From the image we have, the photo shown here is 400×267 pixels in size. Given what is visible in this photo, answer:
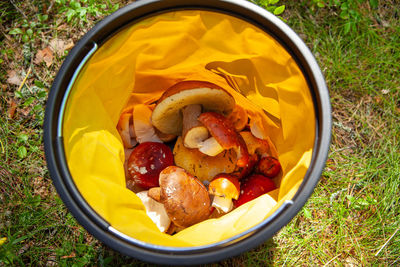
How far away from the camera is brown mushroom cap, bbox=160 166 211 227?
1489mm

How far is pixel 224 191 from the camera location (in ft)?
5.34

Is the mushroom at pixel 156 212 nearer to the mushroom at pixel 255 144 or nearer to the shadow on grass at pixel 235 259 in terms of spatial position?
the shadow on grass at pixel 235 259

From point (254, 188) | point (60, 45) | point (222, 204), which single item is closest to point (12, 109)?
point (60, 45)

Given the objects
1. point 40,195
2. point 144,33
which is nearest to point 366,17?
point 144,33

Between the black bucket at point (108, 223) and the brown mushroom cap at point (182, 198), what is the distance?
1.19 ft

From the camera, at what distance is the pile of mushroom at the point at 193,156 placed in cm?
156

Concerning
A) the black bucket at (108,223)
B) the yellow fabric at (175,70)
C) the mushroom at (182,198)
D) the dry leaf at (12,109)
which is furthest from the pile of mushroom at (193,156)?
the dry leaf at (12,109)

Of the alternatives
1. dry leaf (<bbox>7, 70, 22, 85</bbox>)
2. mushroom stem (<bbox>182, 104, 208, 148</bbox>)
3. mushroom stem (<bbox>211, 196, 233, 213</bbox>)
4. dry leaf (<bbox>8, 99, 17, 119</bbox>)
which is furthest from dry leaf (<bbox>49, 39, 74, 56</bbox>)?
mushroom stem (<bbox>211, 196, 233, 213</bbox>)

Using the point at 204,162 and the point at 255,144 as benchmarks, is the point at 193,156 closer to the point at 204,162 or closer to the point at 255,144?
the point at 204,162

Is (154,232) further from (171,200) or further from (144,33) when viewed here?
(144,33)

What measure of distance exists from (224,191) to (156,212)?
14.1 inches

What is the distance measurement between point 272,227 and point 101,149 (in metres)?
0.80

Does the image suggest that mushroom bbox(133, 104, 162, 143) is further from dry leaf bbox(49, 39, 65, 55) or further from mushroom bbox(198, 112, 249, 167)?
dry leaf bbox(49, 39, 65, 55)

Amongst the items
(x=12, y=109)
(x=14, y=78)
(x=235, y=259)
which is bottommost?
(x=235, y=259)
